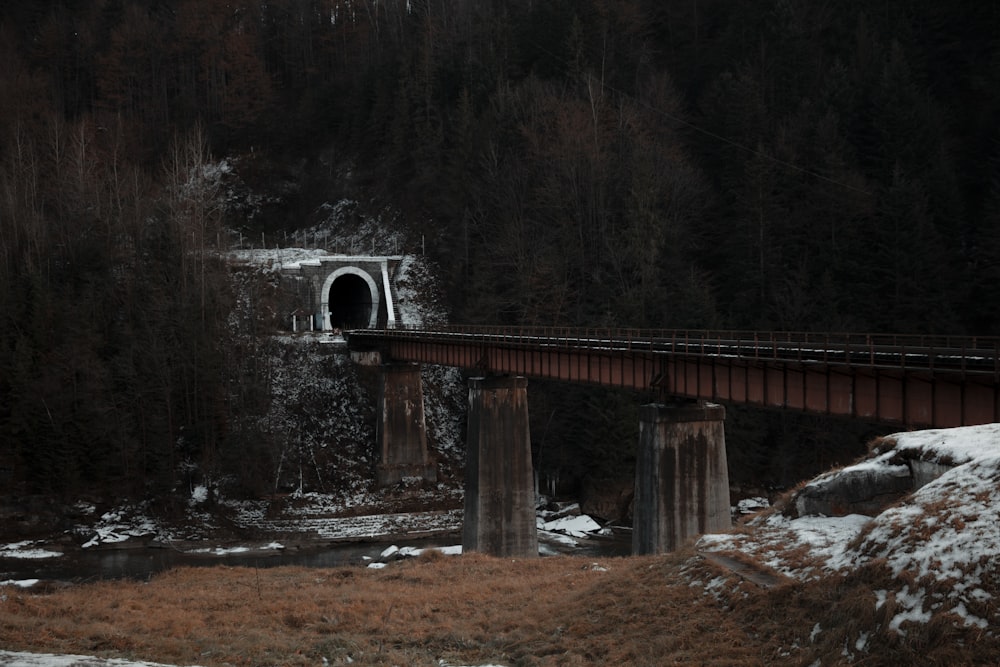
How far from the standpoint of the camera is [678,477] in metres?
33.8

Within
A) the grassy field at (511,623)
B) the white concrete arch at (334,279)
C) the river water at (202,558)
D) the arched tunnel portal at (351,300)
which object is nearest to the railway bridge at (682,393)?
the river water at (202,558)

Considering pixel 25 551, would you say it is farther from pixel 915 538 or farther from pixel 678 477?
pixel 915 538

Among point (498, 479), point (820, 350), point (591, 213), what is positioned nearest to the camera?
point (820, 350)

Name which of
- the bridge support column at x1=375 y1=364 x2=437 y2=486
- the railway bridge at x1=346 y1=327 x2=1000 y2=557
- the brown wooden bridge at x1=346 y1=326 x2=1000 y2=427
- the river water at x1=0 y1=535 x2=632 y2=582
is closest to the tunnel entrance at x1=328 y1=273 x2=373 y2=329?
the bridge support column at x1=375 y1=364 x2=437 y2=486

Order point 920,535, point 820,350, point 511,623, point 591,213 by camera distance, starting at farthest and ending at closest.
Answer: point 591,213, point 820,350, point 511,623, point 920,535

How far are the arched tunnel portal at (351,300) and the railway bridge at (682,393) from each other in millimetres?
21749

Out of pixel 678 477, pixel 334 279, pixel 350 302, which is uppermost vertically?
pixel 334 279

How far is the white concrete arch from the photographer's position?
76.3 metres

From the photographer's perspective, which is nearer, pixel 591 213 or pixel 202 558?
pixel 202 558

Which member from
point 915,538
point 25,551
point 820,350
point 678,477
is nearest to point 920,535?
point 915,538

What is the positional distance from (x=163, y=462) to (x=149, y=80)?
8327 centimetres

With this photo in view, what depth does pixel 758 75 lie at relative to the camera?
81000 millimetres

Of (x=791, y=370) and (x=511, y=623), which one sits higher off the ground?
(x=791, y=370)

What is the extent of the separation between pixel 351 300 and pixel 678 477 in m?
58.9
